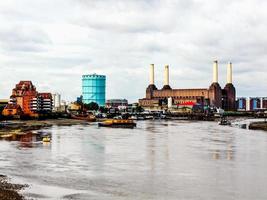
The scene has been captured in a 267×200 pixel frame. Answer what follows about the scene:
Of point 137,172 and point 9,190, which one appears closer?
point 9,190

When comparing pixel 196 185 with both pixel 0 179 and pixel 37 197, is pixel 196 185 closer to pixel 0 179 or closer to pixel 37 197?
pixel 37 197

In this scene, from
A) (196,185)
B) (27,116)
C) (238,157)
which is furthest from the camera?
(27,116)

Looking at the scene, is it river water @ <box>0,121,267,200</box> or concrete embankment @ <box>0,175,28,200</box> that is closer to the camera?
concrete embankment @ <box>0,175,28,200</box>

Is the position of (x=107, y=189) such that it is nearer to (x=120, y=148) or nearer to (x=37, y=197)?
(x=37, y=197)

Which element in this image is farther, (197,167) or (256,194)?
(197,167)

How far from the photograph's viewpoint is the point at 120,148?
7150 centimetres

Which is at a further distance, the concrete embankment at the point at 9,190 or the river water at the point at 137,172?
the river water at the point at 137,172

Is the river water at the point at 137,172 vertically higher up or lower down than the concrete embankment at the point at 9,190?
lower down

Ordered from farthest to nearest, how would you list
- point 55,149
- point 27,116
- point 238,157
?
1. point 27,116
2. point 55,149
3. point 238,157

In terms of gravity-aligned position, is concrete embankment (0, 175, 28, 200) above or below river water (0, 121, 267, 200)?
above

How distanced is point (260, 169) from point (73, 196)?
22.5 meters

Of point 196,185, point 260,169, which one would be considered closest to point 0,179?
point 196,185

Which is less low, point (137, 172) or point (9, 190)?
point (9, 190)

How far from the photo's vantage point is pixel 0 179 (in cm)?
3978
